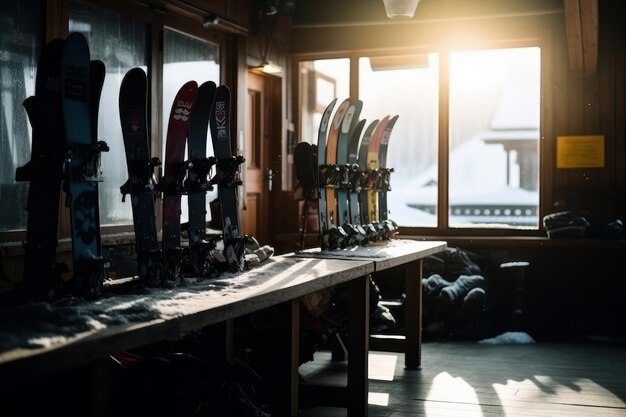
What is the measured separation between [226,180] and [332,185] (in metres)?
1.41

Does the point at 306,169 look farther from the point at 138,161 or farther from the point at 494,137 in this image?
the point at 494,137

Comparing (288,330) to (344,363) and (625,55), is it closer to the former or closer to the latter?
(344,363)

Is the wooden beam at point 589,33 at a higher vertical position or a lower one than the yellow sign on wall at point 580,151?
higher

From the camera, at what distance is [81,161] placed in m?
2.44

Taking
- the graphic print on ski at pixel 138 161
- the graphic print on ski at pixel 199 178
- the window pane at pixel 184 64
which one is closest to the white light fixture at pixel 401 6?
the window pane at pixel 184 64

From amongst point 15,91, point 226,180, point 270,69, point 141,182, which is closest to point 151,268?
point 141,182

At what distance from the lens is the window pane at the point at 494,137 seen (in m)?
7.14

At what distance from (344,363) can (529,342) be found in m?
1.82

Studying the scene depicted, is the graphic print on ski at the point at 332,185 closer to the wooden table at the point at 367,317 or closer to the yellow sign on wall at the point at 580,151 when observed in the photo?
the wooden table at the point at 367,317

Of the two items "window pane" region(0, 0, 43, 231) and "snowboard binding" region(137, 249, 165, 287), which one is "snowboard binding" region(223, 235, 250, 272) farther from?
"window pane" region(0, 0, 43, 231)

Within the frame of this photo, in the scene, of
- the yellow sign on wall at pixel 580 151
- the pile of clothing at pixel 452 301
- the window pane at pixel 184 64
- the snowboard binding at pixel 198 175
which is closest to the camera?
the snowboard binding at pixel 198 175

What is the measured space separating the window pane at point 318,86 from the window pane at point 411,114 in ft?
0.64

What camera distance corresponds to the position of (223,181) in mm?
3215

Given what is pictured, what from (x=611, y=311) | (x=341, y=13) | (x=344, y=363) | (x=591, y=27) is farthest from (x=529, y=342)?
(x=341, y=13)
